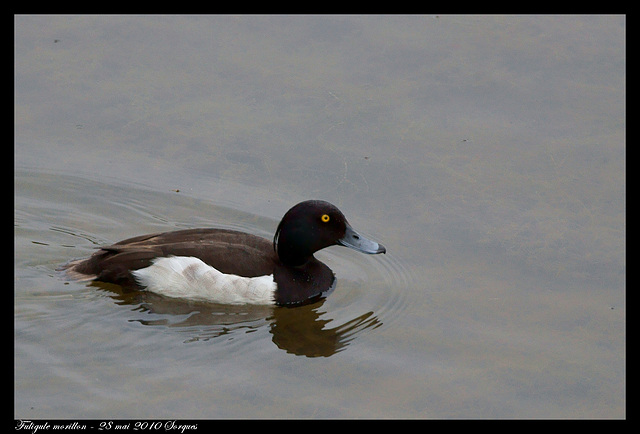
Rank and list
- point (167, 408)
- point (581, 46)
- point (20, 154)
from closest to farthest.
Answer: point (167, 408), point (20, 154), point (581, 46)

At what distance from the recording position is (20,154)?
11.7 meters

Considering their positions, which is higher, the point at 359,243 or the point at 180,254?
the point at 359,243

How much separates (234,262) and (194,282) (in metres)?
0.41

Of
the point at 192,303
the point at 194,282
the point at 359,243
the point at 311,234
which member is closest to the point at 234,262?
the point at 194,282

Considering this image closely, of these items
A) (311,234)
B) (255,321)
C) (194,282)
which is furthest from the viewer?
(311,234)

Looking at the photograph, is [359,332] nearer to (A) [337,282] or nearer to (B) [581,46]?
(A) [337,282]

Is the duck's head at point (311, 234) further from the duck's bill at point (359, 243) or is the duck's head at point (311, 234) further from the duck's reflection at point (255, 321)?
the duck's reflection at point (255, 321)

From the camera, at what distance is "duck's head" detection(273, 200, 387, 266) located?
33.1 ft

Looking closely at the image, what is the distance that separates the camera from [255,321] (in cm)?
958

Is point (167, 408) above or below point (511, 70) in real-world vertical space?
below

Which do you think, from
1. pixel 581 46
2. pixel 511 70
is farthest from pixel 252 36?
pixel 581 46

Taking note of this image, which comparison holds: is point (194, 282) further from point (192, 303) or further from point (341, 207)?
Result: point (341, 207)

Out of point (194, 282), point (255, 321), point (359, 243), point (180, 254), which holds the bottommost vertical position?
point (255, 321)

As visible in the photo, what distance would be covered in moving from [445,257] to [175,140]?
3479 mm
